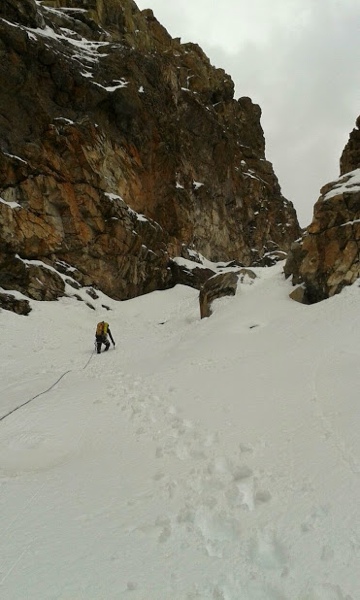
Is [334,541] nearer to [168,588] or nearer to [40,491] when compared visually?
[168,588]

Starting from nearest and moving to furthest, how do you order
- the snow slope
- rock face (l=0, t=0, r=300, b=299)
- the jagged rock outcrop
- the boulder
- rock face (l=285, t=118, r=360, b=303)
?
the snow slope < rock face (l=285, t=118, r=360, b=303) < the jagged rock outcrop < the boulder < rock face (l=0, t=0, r=300, b=299)

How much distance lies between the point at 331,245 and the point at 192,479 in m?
13.0

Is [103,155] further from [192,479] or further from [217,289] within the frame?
[192,479]

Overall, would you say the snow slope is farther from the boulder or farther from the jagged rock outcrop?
the boulder

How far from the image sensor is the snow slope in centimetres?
292

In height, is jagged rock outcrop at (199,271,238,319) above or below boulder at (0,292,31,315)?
below

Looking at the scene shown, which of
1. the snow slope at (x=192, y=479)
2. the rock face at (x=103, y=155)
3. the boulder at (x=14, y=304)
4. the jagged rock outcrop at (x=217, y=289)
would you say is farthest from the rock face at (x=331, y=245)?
the rock face at (x=103, y=155)

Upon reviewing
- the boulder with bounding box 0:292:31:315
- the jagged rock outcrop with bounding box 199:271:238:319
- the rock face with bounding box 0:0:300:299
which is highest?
the rock face with bounding box 0:0:300:299

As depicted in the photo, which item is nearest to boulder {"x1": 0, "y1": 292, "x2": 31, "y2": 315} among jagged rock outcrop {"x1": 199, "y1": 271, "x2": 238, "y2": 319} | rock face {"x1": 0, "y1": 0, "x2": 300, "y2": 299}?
rock face {"x1": 0, "y1": 0, "x2": 300, "y2": 299}

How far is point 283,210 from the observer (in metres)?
65.8

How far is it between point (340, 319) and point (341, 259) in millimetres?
4095

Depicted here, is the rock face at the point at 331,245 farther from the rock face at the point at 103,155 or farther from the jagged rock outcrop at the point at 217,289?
the rock face at the point at 103,155

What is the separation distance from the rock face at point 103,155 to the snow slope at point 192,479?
57.5ft

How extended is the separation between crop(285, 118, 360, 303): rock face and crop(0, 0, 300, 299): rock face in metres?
16.6
